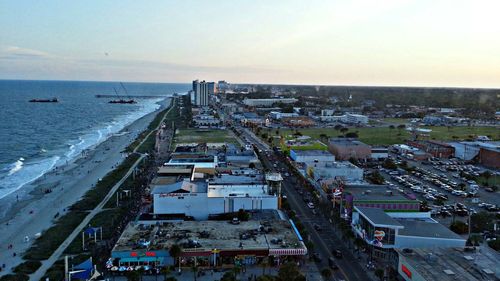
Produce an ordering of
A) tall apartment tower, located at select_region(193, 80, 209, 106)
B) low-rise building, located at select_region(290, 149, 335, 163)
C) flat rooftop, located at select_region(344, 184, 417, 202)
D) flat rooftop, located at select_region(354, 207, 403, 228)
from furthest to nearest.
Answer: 1. tall apartment tower, located at select_region(193, 80, 209, 106)
2. low-rise building, located at select_region(290, 149, 335, 163)
3. flat rooftop, located at select_region(344, 184, 417, 202)
4. flat rooftop, located at select_region(354, 207, 403, 228)

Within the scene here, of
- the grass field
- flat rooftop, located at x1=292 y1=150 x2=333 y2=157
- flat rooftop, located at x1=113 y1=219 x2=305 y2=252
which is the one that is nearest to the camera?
flat rooftop, located at x1=113 y1=219 x2=305 y2=252

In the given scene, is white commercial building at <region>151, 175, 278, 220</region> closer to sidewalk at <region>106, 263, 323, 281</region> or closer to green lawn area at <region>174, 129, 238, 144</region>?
sidewalk at <region>106, 263, 323, 281</region>

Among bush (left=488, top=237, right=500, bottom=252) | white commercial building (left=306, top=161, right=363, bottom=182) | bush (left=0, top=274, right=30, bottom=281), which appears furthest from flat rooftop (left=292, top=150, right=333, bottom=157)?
bush (left=0, top=274, right=30, bottom=281)

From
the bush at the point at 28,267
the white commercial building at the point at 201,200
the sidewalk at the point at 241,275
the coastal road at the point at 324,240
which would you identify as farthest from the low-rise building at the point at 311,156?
the bush at the point at 28,267

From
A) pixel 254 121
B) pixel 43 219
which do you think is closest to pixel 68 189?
pixel 43 219

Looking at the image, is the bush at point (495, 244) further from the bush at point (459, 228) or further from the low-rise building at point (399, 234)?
the bush at point (459, 228)

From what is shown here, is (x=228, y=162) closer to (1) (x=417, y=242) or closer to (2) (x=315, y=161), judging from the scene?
(2) (x=315, y=161)
